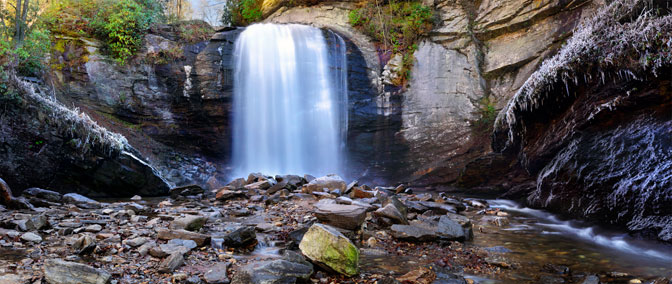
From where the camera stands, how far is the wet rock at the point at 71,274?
2.07m

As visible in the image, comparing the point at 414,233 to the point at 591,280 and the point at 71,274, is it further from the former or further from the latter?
the point at 71,274

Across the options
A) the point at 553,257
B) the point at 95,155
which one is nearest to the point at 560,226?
the point at 553,257

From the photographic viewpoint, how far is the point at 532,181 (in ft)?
26.7

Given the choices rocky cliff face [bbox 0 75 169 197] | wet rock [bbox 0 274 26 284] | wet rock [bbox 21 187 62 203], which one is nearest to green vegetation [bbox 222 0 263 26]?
rocky cliff face [bbox 0 75 169 197]

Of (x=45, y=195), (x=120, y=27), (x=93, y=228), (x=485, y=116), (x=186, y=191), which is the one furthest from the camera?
(x=485, y=116)

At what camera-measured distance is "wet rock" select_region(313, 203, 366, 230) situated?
12.1ft

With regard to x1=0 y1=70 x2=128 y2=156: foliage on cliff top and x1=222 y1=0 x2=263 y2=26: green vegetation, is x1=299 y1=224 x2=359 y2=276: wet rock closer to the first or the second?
x1=0 y1=70 x2=128 y2=156: foliage on cliff top

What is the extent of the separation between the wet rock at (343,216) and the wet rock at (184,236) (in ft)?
3.93

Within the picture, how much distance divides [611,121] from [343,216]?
4.84 metres

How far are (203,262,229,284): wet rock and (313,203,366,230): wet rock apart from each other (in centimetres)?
137

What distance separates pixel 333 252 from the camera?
2559 millimetres

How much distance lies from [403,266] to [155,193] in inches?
277

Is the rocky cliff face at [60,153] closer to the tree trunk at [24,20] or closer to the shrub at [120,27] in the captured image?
the tree trunk at [24,20]

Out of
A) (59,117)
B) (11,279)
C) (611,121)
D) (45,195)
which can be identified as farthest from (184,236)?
(611,121)
